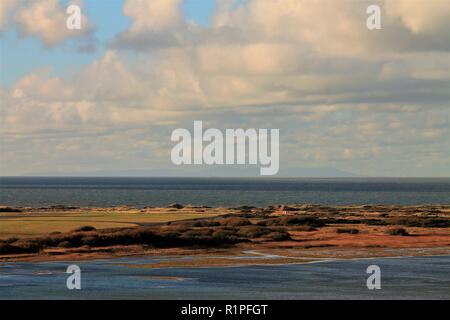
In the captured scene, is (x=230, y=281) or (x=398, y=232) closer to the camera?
(x=230, y=281)

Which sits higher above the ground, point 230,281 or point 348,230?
point 348,230

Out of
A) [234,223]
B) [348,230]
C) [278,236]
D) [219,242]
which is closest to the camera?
[219,242]

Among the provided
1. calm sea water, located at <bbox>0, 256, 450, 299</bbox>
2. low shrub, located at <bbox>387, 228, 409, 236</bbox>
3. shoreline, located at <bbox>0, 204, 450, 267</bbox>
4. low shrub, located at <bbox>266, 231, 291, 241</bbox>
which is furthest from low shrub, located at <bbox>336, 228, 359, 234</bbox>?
calm sea water, located at <bbox>0, 256, 450, 299</bbox>

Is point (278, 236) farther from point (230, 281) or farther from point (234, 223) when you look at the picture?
point (230, 281)

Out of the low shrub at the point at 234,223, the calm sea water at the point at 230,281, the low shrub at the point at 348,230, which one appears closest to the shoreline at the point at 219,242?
the low shrub at the point at 348,230

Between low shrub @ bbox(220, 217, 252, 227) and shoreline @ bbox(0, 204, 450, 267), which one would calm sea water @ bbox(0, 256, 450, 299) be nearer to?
shoreline @ bbox(0, 204, 450, 267)

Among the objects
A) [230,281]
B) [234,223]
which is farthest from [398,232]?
[230,281]
